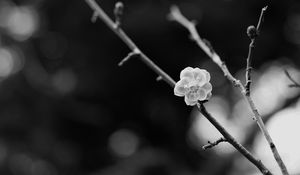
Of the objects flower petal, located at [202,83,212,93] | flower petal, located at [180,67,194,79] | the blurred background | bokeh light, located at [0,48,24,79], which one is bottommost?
flower petal, located at [202,83,212,93]

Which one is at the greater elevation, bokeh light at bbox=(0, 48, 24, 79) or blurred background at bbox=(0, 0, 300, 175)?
bokeh light at bbox=(0, 48, 24, 79)

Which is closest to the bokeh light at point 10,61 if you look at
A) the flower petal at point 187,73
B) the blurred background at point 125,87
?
the blurred background at point 125,87

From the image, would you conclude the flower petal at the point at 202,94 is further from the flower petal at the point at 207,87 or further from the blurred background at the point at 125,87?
the blurred background at the point at 125,87

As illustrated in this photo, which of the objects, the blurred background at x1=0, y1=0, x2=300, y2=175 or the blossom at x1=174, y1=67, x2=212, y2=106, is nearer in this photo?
the blossom at x1=174, y1=67, x2=212, y2=106

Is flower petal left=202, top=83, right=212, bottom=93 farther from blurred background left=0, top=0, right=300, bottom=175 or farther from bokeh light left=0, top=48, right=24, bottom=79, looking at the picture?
bokeh light left=0, top=48, right=24, bottom=79

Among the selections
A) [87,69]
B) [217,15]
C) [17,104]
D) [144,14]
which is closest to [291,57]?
[217,15]

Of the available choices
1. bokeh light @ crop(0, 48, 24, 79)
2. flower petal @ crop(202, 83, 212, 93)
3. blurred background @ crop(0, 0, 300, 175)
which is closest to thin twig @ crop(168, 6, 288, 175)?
flower petal @ crop(202, 83, 212, 93)

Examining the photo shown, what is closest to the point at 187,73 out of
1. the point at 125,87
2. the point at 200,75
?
the point at 200,75

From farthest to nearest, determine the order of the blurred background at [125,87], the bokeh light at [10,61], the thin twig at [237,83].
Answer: the bokeh light at [10,61]
the blurred background at [125,87]
the thin twig at [237,83]
